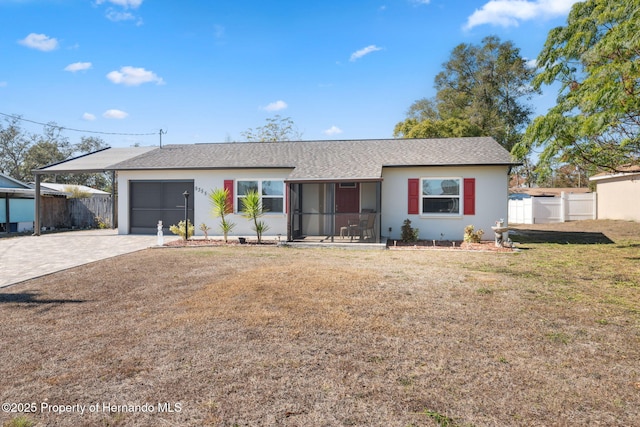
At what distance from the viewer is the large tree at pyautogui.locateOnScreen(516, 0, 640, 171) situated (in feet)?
28.9

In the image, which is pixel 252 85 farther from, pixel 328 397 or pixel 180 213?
pixel 328 397

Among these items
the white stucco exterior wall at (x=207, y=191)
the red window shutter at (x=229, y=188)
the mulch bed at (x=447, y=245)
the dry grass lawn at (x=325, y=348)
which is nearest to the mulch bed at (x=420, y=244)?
the mulch bed at (x=447, y=245)

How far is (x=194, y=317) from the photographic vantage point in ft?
16.4

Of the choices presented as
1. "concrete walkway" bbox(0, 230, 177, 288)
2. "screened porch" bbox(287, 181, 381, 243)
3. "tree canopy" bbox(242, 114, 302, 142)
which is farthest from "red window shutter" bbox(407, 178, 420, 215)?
"tree canopy" bbox(242, 114, 302, 142)

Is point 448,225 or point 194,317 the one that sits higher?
point 448,225

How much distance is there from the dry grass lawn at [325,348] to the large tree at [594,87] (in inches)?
177

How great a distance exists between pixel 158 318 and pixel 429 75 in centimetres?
3736

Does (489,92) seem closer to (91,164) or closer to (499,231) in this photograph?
(499,231)

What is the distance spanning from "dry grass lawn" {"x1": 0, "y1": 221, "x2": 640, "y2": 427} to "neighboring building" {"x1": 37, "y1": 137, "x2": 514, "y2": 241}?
20.2ft

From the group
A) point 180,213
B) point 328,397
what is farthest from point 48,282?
point 180,213

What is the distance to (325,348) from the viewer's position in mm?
3994

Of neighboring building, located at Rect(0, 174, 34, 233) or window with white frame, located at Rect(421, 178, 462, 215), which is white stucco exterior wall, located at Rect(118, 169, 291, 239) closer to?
window with white frame, located at Rect(421, 178, 462, 215)

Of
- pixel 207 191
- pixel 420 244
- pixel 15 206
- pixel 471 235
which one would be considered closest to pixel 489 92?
pixel 471 235

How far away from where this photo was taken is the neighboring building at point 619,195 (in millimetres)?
20922
